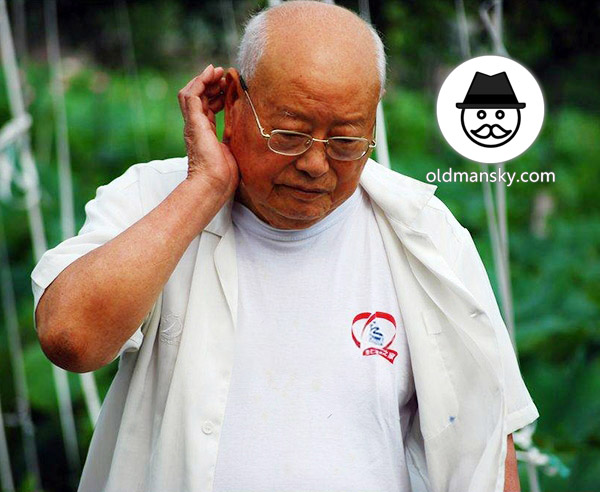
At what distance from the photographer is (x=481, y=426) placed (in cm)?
191

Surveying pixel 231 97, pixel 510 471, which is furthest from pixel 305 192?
pixel 510 471

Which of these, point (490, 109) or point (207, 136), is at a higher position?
point (207, 136)

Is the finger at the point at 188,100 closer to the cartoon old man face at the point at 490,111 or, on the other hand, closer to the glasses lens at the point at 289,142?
the glasses lens at the point at 289,142

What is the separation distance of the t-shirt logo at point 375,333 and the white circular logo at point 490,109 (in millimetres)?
936

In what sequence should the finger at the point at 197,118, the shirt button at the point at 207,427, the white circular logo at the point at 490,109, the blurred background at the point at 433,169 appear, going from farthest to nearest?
the blurred background at the point at 433,169
the white circular logo at the point at 490,109
the finger at the point at 197,118
the shirt button at the point at 207,427

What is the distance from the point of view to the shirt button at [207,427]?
5.94ft

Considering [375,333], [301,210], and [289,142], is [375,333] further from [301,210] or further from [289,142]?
[289,142]

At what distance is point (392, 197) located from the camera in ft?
6.45

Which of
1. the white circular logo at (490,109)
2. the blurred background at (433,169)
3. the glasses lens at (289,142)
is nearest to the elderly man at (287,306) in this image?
the glasses lens at (289,142)

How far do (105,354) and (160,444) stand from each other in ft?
0.68

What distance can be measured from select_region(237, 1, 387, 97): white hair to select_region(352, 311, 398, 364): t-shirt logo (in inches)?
16.0

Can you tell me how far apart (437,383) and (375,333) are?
15 centimetres

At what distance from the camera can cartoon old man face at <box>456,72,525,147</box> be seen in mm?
2756

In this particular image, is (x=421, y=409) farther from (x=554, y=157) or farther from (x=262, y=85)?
(x=554, y=157)
